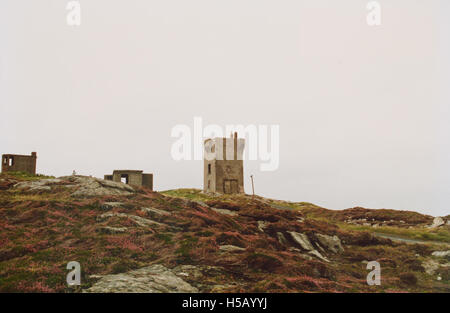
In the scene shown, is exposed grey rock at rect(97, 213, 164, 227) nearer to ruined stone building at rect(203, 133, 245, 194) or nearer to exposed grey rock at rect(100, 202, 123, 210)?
exposed grey rock at rect(100, 202, 123, 210)

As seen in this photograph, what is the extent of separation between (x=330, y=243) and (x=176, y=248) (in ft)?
44.6

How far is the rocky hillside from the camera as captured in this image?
1336cm

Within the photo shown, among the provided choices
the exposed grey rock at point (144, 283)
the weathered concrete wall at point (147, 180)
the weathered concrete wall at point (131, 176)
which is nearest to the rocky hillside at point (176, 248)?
the exposed grey rock at point (144, 283)

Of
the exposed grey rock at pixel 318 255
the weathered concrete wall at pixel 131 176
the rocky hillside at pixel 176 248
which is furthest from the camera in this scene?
the weathered concrete wall at pixel 131 176

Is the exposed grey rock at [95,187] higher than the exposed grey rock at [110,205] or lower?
higher

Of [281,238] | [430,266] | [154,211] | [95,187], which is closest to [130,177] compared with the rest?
[95,187]

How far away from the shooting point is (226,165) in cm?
5362

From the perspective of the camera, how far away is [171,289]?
12.4m

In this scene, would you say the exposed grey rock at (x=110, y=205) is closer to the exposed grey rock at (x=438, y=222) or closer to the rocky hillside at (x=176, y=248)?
the rocky hillside at (x=176, y=248)

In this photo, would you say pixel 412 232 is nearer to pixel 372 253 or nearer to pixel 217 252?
pixel 372 253

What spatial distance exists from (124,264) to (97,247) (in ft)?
8.83

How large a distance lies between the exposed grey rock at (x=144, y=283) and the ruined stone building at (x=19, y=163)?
117ft

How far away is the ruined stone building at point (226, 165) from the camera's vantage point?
174 ft
